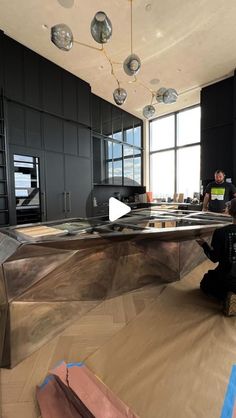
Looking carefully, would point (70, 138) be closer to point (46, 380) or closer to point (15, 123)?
point (15, 123)

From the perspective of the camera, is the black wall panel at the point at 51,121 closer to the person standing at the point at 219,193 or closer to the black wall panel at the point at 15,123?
the black wall panel at the point at 15,123

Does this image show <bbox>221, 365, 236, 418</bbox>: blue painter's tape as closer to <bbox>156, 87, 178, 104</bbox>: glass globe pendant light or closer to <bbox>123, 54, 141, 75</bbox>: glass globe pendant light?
<bbox>123, 54, 141, 75</bbox>: glass globe pendant light

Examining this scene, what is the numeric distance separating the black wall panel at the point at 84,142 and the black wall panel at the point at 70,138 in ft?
0.43

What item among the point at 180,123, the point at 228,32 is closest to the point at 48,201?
the point at 228,32

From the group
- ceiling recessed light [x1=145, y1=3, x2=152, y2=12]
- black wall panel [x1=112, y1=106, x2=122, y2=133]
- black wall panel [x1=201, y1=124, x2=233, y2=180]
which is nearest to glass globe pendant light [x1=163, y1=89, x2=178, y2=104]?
ceiling recessed light [x1=145, y1=3, x2=152, y2=12]

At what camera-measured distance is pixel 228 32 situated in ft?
11.5

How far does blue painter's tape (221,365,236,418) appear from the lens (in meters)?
1.03

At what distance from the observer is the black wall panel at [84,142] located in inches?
200

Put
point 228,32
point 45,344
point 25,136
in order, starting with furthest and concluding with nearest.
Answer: point 25,136 → point 228,32 → point 45,344

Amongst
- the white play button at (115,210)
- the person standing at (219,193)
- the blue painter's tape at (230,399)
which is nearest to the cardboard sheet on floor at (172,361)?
the blue painter's tape at (230,399)

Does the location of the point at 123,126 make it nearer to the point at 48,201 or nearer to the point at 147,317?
the point at 48,201

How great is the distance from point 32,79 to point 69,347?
14.8 ft

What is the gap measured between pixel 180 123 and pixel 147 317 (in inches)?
271

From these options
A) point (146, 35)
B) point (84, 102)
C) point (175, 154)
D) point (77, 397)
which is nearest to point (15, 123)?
point (84, 102)
